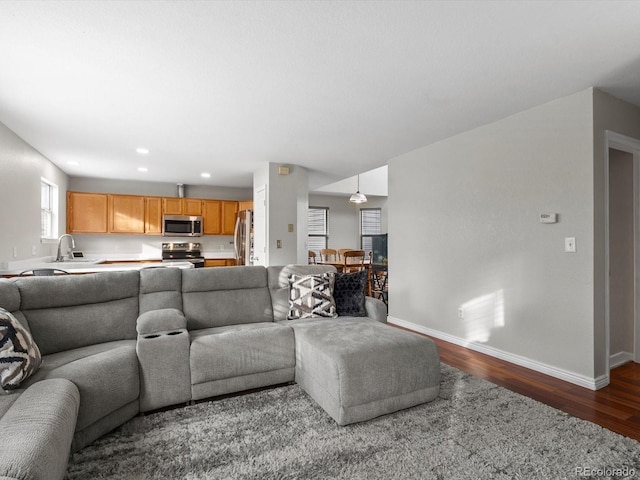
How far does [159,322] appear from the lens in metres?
2.40

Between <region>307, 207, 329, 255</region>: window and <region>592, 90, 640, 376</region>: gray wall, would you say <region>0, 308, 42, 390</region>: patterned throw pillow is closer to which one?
<region>592, 90, 640, 376</region>: gray wall

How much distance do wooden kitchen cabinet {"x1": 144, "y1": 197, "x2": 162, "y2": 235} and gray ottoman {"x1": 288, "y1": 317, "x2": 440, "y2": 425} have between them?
528 cm

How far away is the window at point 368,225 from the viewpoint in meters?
9.27

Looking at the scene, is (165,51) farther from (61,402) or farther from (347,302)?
(347,302)

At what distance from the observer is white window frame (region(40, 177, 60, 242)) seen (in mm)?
5188

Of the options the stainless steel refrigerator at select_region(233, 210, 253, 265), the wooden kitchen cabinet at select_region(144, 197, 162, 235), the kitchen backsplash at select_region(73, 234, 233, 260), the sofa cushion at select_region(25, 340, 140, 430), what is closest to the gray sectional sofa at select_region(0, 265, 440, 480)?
the sofa cushion at select_region(25, 340, 140, 430)

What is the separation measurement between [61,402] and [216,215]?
5.93 metres

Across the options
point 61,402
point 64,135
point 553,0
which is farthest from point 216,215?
point 553,0

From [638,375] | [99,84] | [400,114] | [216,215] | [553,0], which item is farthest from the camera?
[216,215]

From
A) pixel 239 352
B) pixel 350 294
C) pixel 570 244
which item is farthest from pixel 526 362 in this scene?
pixel 239 352

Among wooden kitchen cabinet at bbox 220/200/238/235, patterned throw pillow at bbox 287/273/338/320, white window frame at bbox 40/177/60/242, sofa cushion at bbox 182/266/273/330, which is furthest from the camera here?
wooden kitchen cabinet at bbox 220/200/238/235

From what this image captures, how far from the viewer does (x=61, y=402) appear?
150cm

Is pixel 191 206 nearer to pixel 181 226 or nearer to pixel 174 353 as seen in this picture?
pixel 181 226

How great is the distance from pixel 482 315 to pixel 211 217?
549cm
